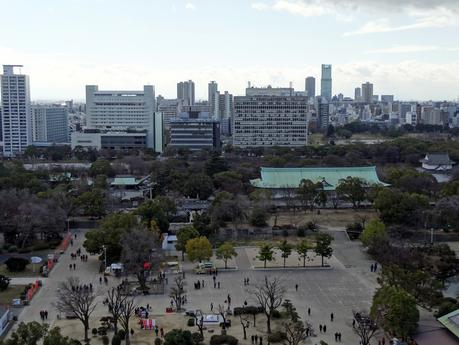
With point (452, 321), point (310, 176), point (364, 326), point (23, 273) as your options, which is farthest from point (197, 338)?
point (310, 176)

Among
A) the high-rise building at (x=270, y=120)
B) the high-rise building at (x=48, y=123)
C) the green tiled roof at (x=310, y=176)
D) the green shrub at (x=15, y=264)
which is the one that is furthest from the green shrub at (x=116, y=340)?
the high-rise building at (x=48, y=123)

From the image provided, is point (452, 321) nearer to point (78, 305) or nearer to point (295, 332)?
point (295, 332)

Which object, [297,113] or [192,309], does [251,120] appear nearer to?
[297,113]

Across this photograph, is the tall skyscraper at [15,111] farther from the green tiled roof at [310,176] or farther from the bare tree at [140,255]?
the bare tree at [140,255]

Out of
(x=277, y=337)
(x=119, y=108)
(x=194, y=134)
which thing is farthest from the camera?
(x=119, y=108)

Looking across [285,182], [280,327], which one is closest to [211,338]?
[280,327]
